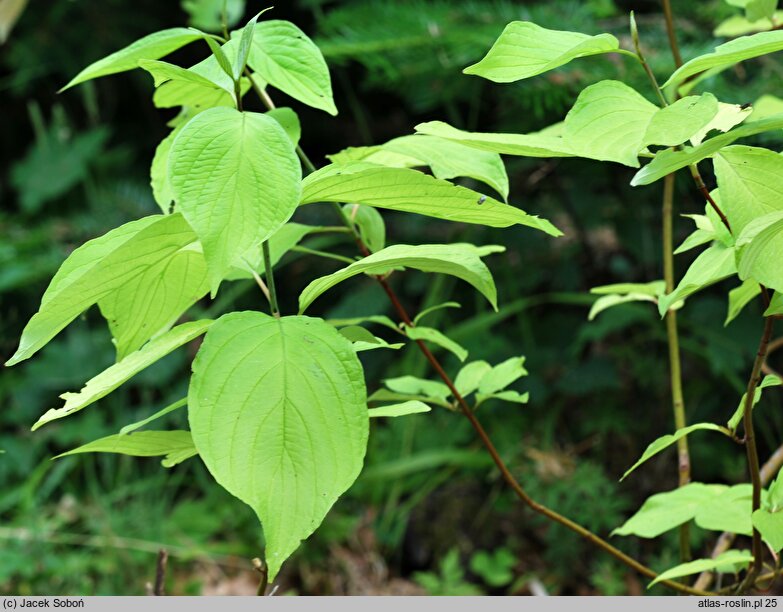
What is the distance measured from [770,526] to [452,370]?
108 centimetres

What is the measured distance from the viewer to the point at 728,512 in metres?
0.58

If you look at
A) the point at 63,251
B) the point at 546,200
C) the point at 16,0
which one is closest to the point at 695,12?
the point at 546,200

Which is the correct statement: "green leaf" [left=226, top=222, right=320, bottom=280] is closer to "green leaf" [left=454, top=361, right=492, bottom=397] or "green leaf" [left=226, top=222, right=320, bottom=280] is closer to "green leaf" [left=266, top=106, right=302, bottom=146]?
"green leaf" [left=266, top=106, right=302, bottom=146]

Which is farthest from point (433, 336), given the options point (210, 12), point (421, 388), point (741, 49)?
point (210, 12)

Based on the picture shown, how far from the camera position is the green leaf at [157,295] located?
1.42 feet

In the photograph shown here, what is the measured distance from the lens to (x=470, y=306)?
1732 millimetres

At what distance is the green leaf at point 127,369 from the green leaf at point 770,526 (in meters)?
0.32

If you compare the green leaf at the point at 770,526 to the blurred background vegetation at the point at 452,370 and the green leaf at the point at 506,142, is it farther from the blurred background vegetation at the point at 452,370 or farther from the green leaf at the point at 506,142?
the blurred background vegetation at the point at 452,370

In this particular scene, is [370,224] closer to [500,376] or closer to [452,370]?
[500,376]

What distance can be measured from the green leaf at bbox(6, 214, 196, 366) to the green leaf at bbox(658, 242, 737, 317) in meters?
0.25

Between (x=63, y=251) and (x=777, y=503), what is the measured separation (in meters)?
1.64

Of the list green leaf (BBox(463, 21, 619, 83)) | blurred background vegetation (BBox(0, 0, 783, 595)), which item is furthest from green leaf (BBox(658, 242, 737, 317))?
blurred background vegetation (BBox(0, 0, 783, 595))

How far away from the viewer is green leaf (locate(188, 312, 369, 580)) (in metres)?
0.35
